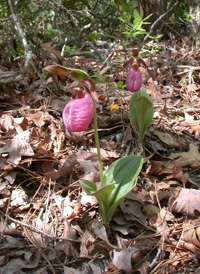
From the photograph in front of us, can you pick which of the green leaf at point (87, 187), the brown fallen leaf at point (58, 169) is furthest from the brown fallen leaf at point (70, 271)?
the brown fallen leaf at point (58, 169)

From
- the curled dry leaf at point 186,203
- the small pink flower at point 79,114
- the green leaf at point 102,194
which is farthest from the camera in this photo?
the curled dry leaf at point 186,203

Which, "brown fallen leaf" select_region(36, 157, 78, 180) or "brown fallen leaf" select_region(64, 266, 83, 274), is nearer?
"brown fallen leaf" select_region(64, 266, 83, 274)

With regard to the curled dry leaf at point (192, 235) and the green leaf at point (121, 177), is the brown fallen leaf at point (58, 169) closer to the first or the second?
the green leaf at point (121, 177)

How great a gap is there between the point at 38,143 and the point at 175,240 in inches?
45.3

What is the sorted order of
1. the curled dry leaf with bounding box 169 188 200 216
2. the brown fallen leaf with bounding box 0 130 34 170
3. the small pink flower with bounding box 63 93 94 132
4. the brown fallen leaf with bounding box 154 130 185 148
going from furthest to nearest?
the brown fallen leaf with bounding box 154 130 185 148
the brown fallen leaf with bounding box 0 130 34 170
the curled dry leaf with bounding box 169 188 200 216
the small pink flower with bounding box 63 93 94 132

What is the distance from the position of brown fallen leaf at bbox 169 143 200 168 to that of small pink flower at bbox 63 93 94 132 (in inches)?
39.6

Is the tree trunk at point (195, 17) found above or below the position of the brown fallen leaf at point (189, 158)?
above

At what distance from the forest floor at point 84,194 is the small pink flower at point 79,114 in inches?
22.2

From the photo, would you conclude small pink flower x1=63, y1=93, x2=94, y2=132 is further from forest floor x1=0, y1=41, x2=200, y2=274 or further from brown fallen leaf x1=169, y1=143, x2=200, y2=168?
brown fallen leaf x1=169, y1=143, x2=200, y2=168

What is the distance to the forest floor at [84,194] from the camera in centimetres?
131

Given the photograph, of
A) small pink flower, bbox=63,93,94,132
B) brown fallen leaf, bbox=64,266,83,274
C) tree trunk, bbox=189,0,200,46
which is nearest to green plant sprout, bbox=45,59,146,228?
small pink flower, bbox=63,93,94,132

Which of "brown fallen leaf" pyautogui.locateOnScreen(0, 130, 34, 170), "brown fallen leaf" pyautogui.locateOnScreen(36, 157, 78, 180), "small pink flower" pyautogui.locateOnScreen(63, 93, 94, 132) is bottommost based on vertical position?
"brown fallen leaf" pyautogui.locateOnScreen(36, 157, 78, 180)

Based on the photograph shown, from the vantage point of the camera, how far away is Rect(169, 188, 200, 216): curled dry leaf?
1.47 meters

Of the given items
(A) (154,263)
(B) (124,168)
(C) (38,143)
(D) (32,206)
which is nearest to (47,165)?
(C) (38,143)
